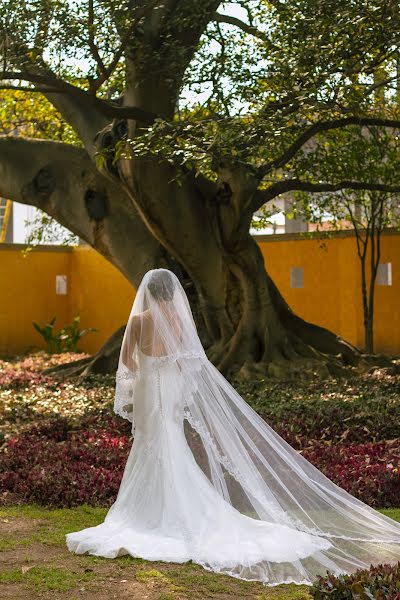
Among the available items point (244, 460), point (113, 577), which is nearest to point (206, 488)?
point (244, 460)

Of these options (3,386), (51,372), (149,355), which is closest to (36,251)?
(51,372)

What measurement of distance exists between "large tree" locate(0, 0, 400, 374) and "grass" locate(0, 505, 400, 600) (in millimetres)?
4518

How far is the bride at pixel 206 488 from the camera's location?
5359 millimetres

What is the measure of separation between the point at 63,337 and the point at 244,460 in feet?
44.8

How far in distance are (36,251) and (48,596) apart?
53.4 ft

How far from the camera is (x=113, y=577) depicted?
511 cm

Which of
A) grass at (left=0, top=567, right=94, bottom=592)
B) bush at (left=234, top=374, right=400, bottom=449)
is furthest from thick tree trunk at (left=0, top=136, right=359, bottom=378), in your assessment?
grass at (left=0, top=567, right=94, bottom=592)

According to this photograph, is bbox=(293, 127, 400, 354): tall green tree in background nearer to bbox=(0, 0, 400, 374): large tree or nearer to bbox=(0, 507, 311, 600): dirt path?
bbox=(0, 0, 400, 374): large tree

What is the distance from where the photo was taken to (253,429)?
6.12 m

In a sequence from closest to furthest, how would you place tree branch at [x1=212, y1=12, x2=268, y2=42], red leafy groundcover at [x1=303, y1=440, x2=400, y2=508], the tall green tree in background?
red leafy groundcover at [x1=303, y1=440, x2=400, y2=508] < tree branch at [x1=212, y1=12, x2=268, y2=42] < the tall green tree in background

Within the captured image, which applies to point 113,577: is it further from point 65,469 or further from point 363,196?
point 363,196

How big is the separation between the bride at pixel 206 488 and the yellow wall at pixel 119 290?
1068cm

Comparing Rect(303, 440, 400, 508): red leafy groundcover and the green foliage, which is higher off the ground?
the green foliage

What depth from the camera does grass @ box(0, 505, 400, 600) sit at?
484cm
